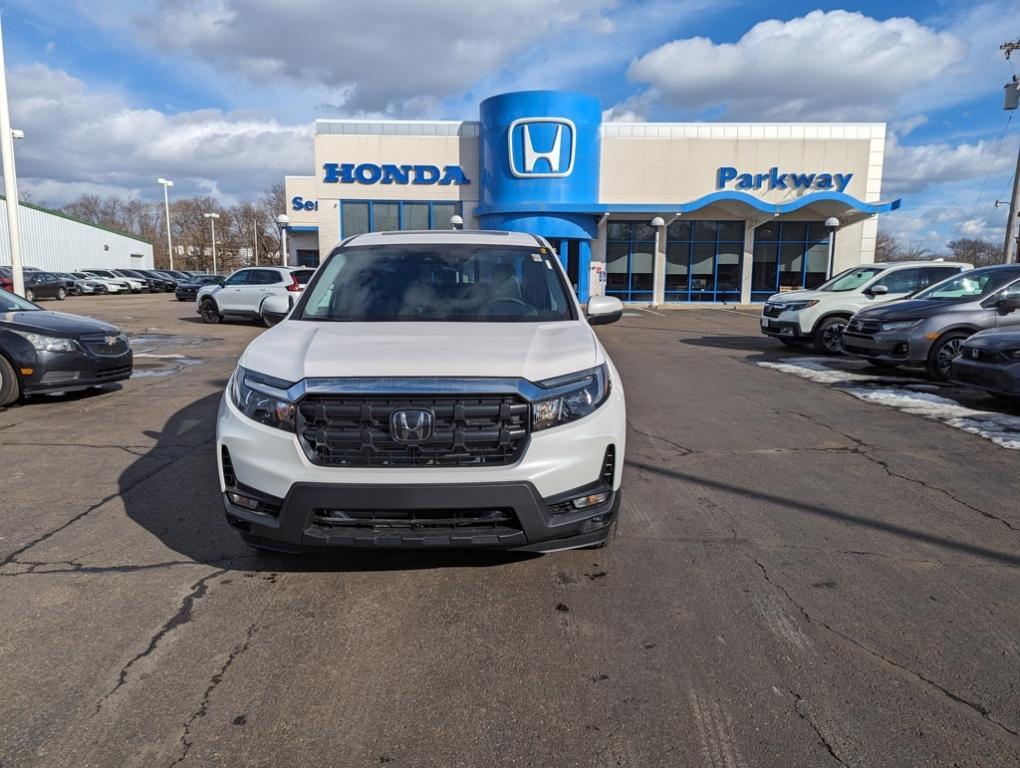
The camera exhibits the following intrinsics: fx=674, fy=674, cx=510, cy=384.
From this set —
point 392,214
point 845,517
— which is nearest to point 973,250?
point 392,214

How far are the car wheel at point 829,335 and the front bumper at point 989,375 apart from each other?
4979 mm

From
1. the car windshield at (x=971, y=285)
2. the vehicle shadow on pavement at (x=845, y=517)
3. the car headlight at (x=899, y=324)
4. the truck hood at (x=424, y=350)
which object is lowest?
the vehicle shadow on pavement at (x=845, y=517)

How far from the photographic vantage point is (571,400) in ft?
10.5

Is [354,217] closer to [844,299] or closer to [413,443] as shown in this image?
[844,299]

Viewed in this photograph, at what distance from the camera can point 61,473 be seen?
5.41m

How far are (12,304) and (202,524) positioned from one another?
6166mm

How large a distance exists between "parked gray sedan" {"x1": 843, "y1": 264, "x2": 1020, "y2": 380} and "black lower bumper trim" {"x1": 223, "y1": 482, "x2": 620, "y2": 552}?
8650mm

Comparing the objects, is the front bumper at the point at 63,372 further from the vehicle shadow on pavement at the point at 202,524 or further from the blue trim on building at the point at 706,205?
the blue trim on building at the point at 706,205

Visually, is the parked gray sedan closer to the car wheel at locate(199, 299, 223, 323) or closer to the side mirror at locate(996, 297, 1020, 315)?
the side mirror at locate(996, 297, 1020, 315)

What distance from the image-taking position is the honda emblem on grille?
9.80ft

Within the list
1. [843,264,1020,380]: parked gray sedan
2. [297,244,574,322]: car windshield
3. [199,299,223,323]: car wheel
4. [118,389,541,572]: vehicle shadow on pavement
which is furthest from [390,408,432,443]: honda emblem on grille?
[199,299,223,323]: car wheel

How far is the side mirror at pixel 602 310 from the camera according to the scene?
496 centimetres

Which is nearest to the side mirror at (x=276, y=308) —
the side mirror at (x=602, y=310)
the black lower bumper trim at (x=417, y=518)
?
the black lower bumper trim at (x=417, y=518)

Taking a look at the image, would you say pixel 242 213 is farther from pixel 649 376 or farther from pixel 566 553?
pixel 566 553
